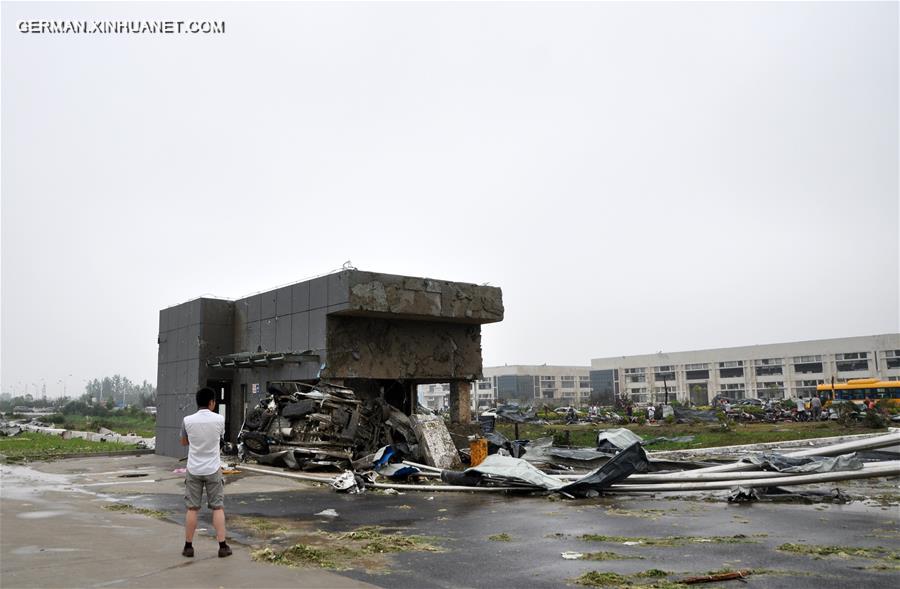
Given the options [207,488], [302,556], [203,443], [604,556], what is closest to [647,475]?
[604,556]

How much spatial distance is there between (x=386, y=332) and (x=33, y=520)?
35.0 feet

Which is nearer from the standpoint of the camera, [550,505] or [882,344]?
[550,505]

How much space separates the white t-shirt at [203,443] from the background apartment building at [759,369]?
91208mm

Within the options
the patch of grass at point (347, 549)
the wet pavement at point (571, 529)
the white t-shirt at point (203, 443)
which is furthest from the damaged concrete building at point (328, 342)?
the white t-shirt at point (203, 443)

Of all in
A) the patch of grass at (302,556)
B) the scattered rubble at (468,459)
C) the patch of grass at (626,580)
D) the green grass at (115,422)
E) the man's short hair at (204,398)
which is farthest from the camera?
the green grass at (115,422)

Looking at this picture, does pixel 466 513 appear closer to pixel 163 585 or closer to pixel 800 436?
pixel 163 585

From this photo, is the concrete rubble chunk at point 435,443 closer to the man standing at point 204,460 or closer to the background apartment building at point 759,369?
the man standing at point 204,460

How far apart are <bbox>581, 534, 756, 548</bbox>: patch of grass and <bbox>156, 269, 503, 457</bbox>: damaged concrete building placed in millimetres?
10225

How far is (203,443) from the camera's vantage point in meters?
6.71

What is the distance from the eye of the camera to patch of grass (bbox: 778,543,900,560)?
20.7 feet

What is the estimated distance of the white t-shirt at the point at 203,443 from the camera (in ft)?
22.0

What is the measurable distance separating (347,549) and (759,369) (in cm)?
Result: 10935

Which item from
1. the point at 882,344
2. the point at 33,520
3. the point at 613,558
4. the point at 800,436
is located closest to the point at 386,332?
the point at 33,520

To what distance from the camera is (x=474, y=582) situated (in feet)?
18.3
